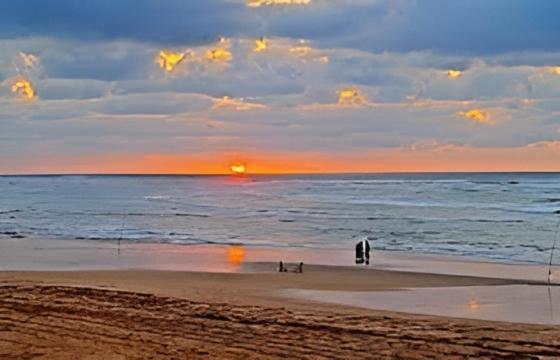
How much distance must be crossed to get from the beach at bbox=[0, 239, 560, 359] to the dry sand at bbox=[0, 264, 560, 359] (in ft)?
0.05

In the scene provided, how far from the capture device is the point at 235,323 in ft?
38.3

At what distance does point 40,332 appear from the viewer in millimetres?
10453

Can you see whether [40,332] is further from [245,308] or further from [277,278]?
[277,278]

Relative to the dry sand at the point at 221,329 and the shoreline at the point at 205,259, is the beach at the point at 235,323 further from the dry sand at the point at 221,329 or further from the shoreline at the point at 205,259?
the shoreline at the point at 205,259

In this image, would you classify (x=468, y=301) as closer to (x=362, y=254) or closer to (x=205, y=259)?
(x=362, y=254)

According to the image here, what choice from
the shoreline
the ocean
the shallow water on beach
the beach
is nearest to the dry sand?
the beach

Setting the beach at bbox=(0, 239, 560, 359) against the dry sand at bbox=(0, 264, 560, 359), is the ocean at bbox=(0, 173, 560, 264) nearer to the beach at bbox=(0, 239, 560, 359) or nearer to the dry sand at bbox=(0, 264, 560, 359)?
the beach at bbox=(0, 239, 560, 359)

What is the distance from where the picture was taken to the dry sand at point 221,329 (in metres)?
9.60

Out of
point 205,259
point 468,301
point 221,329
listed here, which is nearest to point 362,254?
point 205,259

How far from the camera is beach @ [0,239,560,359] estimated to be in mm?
9672

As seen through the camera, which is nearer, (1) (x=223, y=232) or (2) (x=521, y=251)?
(2) (x=521, y=251)

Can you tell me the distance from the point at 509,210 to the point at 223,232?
84.5 feet

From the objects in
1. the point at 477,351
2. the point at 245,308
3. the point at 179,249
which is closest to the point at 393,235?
the point at 179,249

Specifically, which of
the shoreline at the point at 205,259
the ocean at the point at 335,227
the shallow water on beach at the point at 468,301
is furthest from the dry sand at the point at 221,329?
the ocean at the point at 335,227
